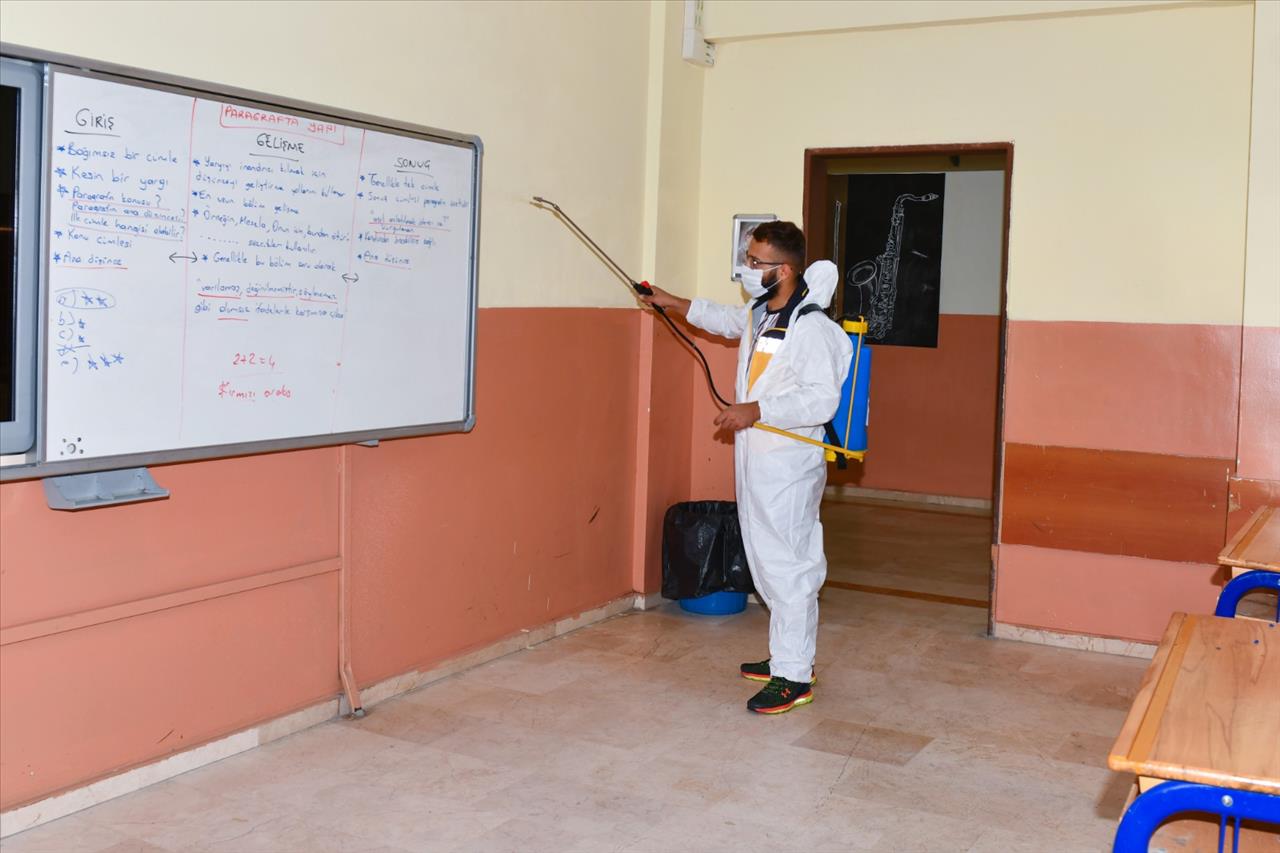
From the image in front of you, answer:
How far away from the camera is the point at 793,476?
13.2 feet

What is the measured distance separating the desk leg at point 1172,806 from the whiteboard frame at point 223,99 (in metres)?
2.31

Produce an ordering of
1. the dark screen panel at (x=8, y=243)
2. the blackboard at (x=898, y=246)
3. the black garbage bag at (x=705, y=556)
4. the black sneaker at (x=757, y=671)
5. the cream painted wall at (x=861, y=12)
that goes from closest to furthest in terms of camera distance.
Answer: the dark screen panel at (x=8, y=243) → the black sneaker at (x=757, y=671) → the cream painted wall at (x=861, y=12) → the black garbage bag at (x=705, y=556) → the blackboard at (x=898, y=246)

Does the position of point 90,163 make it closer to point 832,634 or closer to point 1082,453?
point 832,634

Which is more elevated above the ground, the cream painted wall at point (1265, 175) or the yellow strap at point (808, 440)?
the cream painted wall at point (1265, 175)

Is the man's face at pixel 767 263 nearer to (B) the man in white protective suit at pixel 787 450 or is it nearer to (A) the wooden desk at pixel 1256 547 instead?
(B) the man in white protective suit at pixel 787 450

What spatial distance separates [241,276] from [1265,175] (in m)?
3.51

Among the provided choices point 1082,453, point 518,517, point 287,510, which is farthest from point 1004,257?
point 287,510

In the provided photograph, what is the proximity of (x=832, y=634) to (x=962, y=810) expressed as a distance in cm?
174

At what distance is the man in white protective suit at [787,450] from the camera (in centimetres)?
395

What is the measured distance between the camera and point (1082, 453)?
4.86 m

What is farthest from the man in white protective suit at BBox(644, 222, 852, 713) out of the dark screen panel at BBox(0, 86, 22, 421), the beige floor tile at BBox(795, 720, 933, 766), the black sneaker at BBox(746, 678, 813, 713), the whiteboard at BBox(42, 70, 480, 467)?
the dark screen panel at BBox(0, 86, 22, 421)

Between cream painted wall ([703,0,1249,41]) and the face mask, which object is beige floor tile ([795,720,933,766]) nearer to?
the face mask

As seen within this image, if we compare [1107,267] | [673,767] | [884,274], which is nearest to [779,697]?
[673,767]

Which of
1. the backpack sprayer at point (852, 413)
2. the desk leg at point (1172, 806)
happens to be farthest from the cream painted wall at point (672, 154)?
the desk leg at point (1172, 806)
